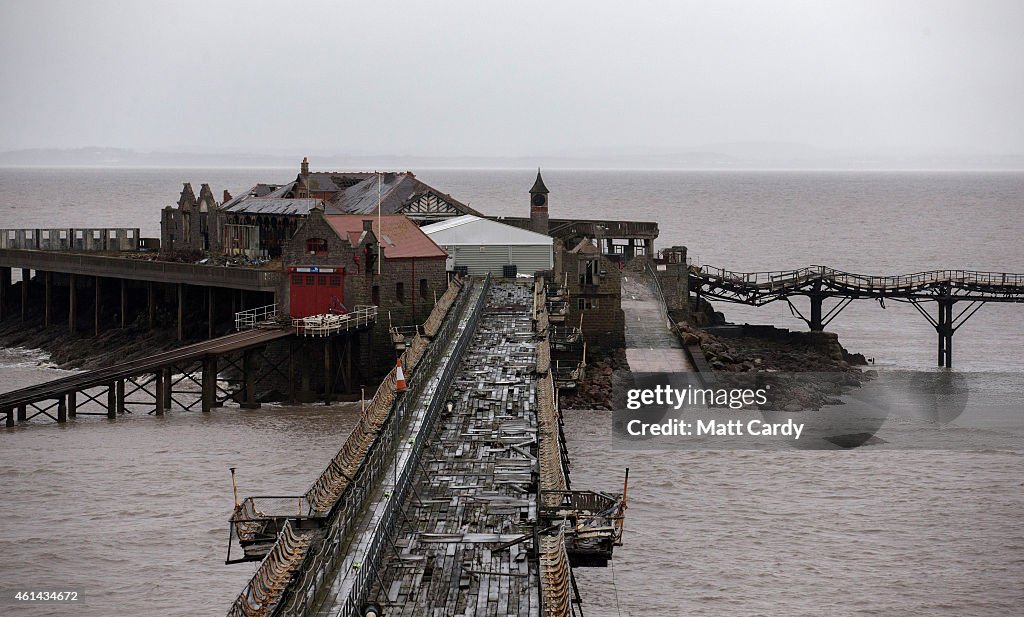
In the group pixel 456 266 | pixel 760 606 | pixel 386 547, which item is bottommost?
pixel 760 606

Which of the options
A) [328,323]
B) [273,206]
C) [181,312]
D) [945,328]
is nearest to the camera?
[328,323]

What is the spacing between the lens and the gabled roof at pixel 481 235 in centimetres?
6831

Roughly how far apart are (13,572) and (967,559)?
71.1 feet

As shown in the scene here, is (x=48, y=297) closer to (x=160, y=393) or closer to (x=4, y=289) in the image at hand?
(x=4, y=289)

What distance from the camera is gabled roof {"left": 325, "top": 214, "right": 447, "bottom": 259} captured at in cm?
5931

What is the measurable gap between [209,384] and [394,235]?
12590 millimetres

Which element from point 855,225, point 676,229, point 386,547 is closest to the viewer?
point 386,547

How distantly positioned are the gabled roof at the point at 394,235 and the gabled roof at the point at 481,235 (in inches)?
152

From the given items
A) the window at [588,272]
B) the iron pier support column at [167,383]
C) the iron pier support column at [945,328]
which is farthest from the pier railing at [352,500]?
the iron pier support column at [945,328]

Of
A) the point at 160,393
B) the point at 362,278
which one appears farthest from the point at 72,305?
the point at 160,393

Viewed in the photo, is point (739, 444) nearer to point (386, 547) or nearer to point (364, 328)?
point (364, 328)

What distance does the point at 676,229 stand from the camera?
17600 cm

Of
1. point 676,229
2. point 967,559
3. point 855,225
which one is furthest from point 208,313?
point 855,225

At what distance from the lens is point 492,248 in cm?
6869
